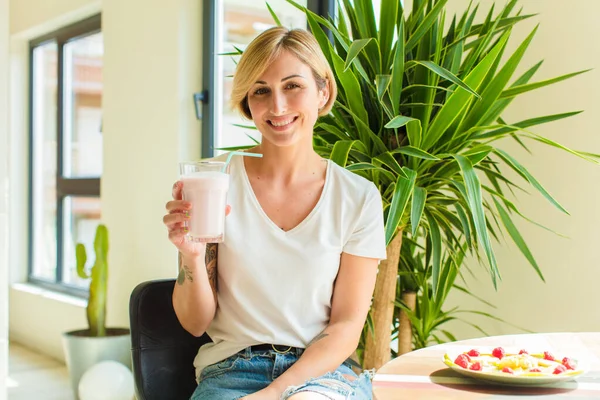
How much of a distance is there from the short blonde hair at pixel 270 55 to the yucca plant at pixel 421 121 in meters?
0.26

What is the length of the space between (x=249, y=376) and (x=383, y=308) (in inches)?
30.4

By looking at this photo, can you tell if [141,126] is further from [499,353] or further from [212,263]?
[499,353]

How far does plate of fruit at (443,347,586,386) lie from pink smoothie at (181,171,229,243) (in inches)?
20.4

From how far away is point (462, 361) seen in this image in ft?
3.82

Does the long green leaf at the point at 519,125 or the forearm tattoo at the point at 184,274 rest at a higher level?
the long green leaf at the point at 519,125

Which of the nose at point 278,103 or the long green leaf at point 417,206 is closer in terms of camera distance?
the nose at point 278,103

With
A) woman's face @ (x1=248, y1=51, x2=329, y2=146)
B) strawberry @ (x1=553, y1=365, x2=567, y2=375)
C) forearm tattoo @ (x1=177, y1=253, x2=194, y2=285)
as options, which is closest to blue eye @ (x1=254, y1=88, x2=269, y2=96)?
woman's face @ (x1=248, y1=51, x2=329, y2=146)

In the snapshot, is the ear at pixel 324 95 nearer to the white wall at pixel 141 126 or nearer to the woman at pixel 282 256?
the woman at pixel 282 256

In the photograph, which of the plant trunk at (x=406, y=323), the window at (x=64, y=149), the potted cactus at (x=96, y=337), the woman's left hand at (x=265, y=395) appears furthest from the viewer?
the window at (x=64, y=149)

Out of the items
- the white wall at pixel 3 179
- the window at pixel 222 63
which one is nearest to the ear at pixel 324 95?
the white wall at pixel 3 179

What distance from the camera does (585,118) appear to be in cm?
223

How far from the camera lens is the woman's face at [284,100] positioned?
5.31 feet

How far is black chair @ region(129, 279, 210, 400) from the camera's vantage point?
1.62m

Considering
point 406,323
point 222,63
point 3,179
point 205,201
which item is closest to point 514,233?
point 406,323
